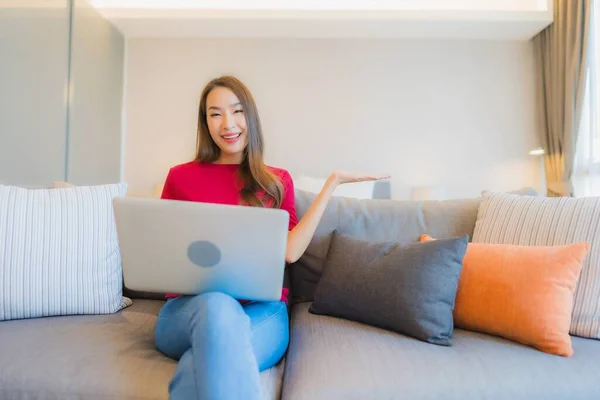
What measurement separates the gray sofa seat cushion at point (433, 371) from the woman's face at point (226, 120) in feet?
2.20

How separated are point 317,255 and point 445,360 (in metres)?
0.61

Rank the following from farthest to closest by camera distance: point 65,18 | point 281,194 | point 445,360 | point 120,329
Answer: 1. point 65,18
2. point 281,194
3. point 120,329
4. point 445,360

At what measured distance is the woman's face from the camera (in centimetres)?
145

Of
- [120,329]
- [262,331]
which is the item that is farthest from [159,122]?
[262,331]

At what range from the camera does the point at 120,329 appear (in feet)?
3.90

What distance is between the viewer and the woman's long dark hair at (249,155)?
4.65 feet

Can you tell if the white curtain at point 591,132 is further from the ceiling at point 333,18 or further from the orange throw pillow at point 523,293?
the orange throw pillow at point 523,293

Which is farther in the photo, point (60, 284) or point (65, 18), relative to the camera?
point (65, 18)

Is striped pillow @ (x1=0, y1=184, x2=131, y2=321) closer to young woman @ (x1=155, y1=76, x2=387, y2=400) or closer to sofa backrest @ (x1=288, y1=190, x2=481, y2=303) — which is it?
young woman @ (x1=155, y1=76, x2=387, y2=400)

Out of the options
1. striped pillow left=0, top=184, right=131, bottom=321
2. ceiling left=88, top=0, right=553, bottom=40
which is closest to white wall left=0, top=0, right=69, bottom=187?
ceiling left=88, top=0, right=553, bottom=40

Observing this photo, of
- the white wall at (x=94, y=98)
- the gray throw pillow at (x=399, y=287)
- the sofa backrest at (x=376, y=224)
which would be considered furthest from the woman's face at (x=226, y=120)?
the white wall at (x=94, y=98)

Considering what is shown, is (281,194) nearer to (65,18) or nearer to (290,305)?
(290,305)

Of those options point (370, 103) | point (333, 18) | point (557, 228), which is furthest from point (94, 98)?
point (557, 228)

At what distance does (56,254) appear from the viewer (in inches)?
50.4
